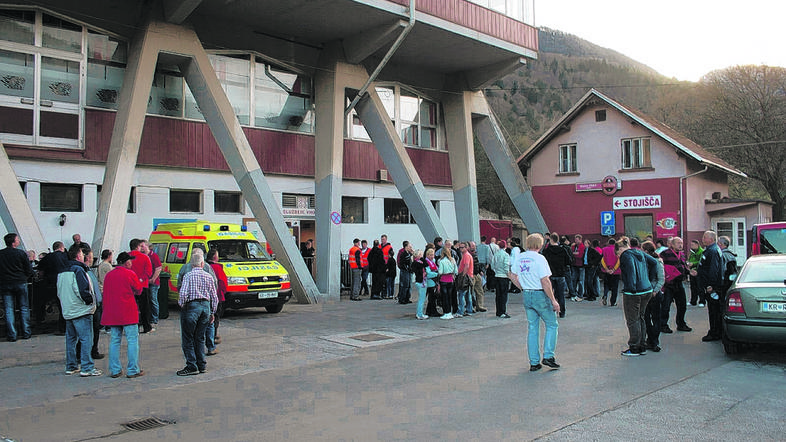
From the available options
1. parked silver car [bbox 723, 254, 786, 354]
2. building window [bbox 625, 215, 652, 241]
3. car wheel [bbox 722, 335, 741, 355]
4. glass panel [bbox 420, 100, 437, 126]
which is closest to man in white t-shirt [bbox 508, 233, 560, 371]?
parked silver car [bbox 723, 254, 786, 354]

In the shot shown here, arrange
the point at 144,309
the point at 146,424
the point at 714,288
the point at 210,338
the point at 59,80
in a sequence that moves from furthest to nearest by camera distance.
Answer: the point at 59,80, the point at 144,309, the point at 714,288, the point at 210,338, the point at 146,424

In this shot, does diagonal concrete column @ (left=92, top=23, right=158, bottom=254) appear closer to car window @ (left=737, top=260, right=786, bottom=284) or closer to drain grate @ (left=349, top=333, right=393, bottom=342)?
drain grate @ (left=349, top=333, right=393, bottom=342)

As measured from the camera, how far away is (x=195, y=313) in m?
8.27

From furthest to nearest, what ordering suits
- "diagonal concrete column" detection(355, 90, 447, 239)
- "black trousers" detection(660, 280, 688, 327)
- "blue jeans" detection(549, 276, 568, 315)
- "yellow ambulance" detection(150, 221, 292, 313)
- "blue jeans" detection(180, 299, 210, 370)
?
"diagonal concrete column" detection(355, 90, 447, 239) < "blue jeans" detection(549, 276, 568, 315) < "yellow ambulance" detection(150, 221, 292, 313) < "black trousers" detection(660, 280, 688, 327) < "blue jeans" detection(180, 299, 210, 370)

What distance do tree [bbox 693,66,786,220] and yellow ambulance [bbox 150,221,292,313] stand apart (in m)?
31.6

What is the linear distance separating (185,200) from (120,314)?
11.0 metres

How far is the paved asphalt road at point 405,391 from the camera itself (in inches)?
221

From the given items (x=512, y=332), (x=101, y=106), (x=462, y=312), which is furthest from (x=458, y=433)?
(x=101, y=106)

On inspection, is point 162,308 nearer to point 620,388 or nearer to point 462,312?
point 462,312

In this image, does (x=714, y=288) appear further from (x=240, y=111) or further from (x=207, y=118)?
(x=240, y=111)

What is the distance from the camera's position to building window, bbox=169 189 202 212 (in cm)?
1819

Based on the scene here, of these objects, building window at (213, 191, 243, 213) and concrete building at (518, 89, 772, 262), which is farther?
concrete building at (518, 89, 772, 262)

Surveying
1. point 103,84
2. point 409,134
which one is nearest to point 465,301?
point 409,134

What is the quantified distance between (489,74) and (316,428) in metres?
19.6
